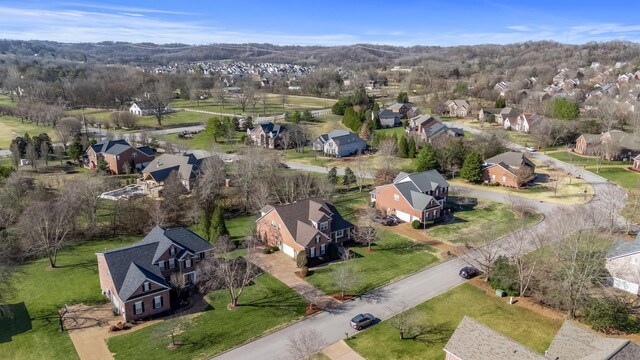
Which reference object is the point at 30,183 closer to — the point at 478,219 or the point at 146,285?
the point at 146,285

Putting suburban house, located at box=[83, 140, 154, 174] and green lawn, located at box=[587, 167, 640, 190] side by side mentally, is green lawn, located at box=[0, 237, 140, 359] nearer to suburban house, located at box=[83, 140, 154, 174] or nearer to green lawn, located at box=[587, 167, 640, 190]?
suburban house, located at box=[83, 140, 154, 174]

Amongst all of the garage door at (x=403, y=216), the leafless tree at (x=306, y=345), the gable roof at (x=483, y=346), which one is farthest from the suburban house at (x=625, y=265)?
the leafless tree at (x=306, y=345)

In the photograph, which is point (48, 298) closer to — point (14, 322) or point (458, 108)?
point (14, 322)

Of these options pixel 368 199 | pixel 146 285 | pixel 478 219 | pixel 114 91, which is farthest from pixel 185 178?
pixel 114 91

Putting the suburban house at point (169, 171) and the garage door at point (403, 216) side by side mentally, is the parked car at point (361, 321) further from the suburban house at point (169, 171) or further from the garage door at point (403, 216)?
the suburban house at point (169, 171)

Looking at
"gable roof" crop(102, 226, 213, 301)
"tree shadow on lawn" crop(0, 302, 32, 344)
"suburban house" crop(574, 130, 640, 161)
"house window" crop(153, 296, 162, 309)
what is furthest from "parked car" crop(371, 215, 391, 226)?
"suburban house" crop(574, 130, 640, 161)

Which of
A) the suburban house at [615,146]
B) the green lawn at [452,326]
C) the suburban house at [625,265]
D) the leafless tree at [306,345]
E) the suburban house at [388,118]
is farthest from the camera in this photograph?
the suburban house at [388,118]

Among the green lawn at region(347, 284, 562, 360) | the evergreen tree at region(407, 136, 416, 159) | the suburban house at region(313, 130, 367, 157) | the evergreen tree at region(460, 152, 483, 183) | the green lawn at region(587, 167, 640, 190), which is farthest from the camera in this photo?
the suburban house at region(313, 130, 367, 157)
